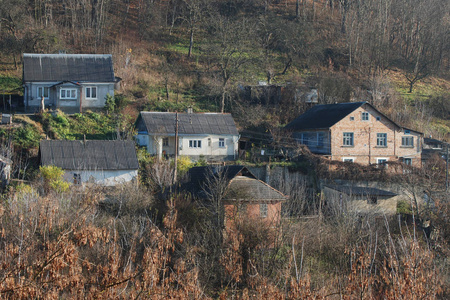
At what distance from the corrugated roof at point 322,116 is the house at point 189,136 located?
197 inches

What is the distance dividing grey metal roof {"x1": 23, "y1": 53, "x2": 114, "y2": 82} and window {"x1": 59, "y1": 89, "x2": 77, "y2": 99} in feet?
2.95

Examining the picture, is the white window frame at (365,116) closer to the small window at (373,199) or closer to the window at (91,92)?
the small window at (373,199)

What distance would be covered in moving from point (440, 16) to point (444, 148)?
88.6 ft

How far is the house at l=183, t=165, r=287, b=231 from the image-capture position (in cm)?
2127

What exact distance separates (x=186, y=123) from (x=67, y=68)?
9520 mm

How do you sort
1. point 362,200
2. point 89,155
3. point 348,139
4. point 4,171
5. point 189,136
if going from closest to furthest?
point 4,171 → point 362,200 → point 89,155 → point 189,136 → point 348,139


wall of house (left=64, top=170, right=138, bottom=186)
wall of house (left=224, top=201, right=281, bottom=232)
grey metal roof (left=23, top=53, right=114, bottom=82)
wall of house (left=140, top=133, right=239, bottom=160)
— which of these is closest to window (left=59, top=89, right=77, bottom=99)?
grey metal roof (left=23, top=53, right=114, bottom=82)

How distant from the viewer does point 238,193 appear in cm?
2225

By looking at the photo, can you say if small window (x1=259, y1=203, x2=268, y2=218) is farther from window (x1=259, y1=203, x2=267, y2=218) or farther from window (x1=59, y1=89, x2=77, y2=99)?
window (x1=59, y1=89, x2=77, y2=99)

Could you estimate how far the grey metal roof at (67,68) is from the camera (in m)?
34.6

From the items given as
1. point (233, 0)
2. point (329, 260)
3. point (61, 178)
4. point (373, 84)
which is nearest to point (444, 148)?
point (373, 84)

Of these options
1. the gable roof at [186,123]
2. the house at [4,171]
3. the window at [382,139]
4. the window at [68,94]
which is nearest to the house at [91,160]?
the house at [4,171]

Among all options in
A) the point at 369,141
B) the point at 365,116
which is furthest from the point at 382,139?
the point at 365,116

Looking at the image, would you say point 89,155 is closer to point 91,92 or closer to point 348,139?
point 91,92
